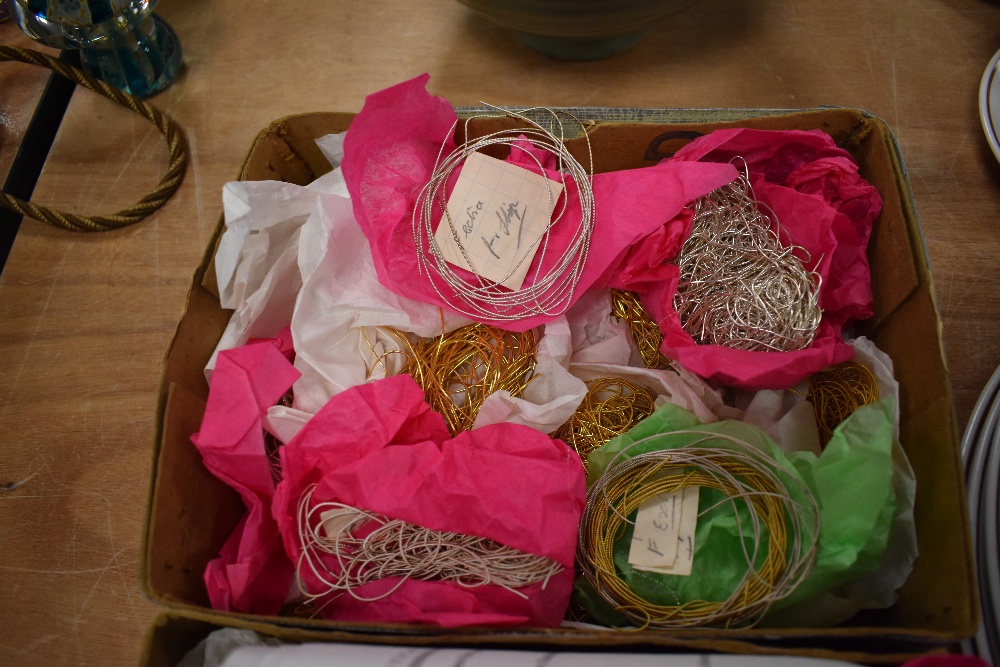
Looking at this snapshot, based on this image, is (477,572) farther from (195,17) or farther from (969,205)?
(195,17)

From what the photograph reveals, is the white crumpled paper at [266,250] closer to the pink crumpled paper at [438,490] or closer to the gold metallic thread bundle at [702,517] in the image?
the pink crumpled paper at [438,490]

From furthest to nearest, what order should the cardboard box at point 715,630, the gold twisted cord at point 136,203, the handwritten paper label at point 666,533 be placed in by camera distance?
the gold twisted cord at point 136,203, the handwritten paper label at point 666,533, the cardboard box at point 715,630

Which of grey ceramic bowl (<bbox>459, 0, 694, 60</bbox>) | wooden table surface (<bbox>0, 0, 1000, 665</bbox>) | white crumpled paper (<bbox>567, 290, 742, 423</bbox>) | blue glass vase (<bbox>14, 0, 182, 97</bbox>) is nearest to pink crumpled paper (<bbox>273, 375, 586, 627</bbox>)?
white crumpled paper (<bbox>567, 290, 742, 423</bbox>)

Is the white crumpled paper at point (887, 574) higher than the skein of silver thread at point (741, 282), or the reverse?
the skein of silver thread at point (741, 282)

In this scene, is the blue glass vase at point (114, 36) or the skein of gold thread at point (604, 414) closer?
the skein of gold thread at point (604, 414)

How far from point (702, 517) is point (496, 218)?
13.9 inches

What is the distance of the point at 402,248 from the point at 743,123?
0.38 metres

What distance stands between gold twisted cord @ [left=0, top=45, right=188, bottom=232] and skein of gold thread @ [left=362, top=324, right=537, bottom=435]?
38cm

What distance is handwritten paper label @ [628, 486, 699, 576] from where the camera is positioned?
54 cm

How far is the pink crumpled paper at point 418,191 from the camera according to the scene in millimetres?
638

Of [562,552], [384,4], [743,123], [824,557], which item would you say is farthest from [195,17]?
[824,557]

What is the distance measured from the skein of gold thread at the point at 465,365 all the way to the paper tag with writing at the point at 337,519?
139 mm

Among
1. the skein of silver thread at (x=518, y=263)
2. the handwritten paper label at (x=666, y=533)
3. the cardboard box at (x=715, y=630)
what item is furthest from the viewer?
the skein of silver thread at (x=518, y=263)

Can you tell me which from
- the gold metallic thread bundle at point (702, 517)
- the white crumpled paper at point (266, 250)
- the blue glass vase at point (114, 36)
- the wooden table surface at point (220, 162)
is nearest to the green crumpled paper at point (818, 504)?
the gold metallic thread bundle at point (702, 517)
